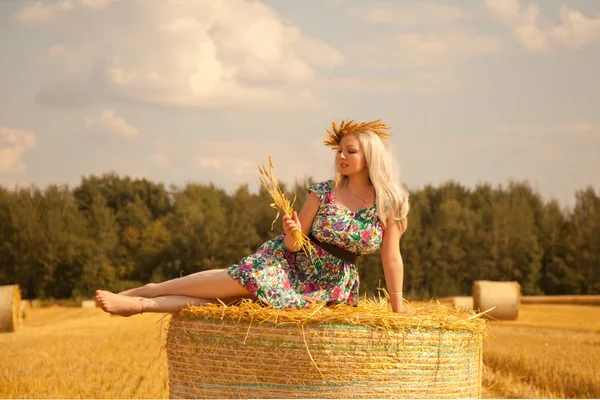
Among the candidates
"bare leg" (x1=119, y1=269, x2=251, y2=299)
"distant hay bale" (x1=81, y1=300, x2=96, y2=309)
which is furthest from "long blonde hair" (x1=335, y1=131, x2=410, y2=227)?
"distant hay bale" (x1=81, y1=300, x2=96, y2=309)

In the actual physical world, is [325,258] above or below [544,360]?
above

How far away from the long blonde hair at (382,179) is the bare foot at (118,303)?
1.35 m

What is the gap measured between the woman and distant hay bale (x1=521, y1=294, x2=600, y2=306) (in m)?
15.6

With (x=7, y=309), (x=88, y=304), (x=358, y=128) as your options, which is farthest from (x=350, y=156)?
(x=88, y=304)

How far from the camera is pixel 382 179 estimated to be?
4.46 metres

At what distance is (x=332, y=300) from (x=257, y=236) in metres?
16.0

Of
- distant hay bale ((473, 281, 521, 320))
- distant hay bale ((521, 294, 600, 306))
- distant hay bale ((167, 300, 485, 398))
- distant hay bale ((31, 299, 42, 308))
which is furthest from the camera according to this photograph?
distant hay bale ((31, 299, 42, 308))

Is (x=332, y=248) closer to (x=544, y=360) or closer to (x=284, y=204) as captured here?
(x=284, y=204)

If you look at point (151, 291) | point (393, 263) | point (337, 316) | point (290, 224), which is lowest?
point (337, 316)

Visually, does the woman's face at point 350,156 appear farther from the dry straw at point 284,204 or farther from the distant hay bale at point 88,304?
the distant hay bale at point 88,304

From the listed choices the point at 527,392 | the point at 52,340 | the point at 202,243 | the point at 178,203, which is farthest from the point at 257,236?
the point at 527,392

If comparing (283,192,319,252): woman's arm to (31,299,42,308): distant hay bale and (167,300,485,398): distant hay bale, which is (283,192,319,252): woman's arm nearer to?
(167,300,485,398): distant hay bale

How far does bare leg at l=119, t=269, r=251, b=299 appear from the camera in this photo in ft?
14.1

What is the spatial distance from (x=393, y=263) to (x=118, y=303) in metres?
1.44
